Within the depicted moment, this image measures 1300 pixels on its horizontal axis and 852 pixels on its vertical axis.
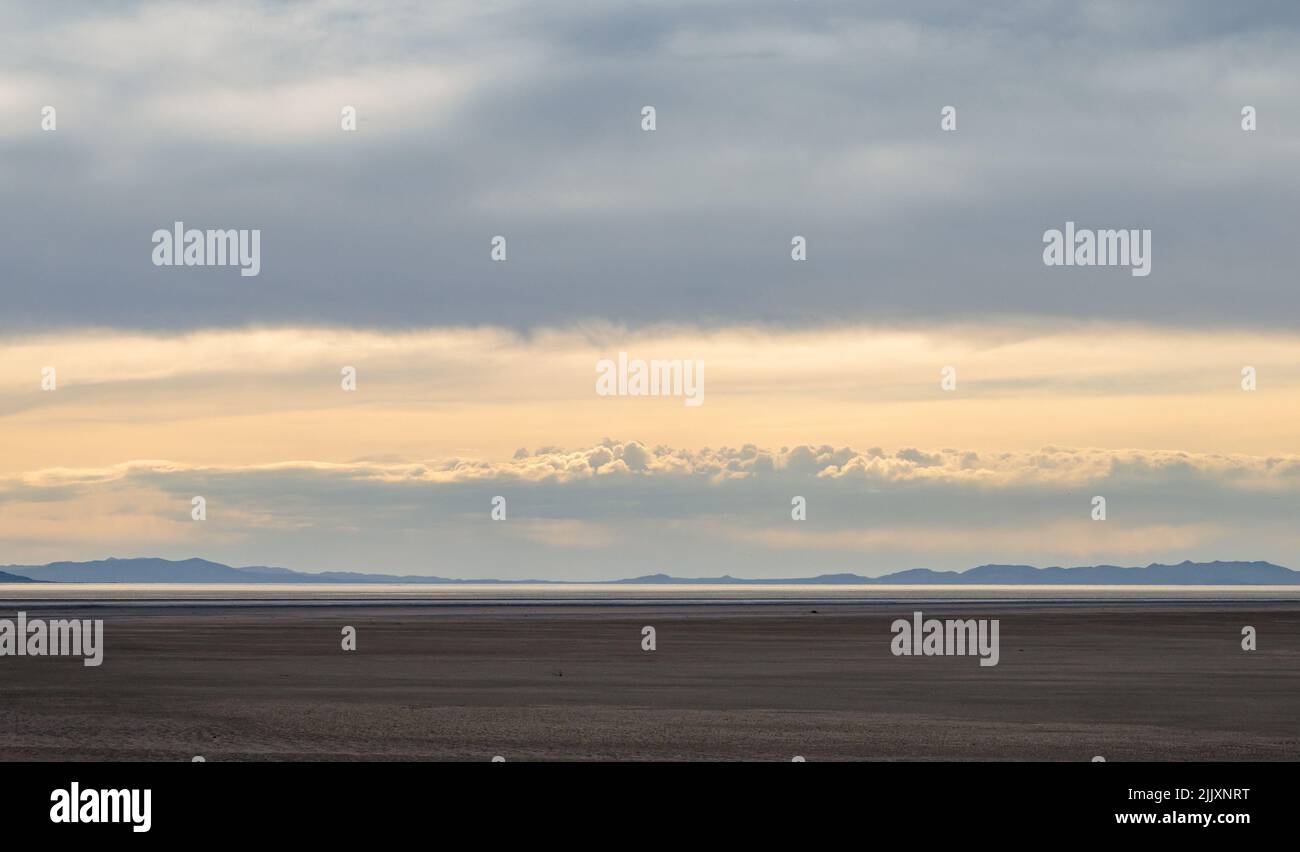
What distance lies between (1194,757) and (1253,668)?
27190mm

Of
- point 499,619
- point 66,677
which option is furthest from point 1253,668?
point 499,619

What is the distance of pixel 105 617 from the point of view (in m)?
110

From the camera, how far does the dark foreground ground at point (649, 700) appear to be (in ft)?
106

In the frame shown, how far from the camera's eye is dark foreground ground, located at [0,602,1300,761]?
106ft

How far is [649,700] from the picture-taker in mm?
43125
